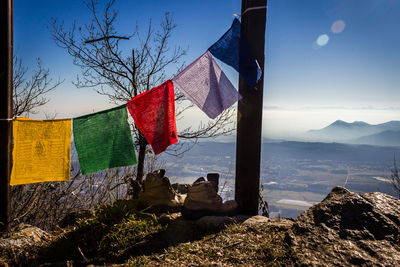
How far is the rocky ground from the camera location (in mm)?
2590

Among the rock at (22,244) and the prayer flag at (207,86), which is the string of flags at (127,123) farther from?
the rock at (22,244)

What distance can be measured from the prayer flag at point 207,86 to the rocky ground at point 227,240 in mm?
1611

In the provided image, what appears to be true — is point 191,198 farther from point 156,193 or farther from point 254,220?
point 254,220

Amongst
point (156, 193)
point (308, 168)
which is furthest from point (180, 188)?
point (308, 168)

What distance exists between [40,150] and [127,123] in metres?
1.17

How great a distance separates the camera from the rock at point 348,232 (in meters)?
2.43

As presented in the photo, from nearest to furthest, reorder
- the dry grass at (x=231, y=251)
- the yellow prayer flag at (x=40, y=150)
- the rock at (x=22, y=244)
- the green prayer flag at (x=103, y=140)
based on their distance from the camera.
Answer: the dry grass at (x=231, y=251)
the rock at (x=22, y=244)
the yellow prayer flag at (x=40, y=150)
the green prayer flag at (x=103, y=140)

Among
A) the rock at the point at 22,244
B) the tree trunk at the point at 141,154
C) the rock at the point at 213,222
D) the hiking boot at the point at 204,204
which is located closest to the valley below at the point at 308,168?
the tree trunk at the point at 141,154

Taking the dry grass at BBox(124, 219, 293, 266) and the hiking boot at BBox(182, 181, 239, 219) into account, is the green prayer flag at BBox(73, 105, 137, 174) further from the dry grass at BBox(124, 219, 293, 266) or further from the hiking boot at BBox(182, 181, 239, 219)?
the dry grass at BBox(124, 219, 293, 266)

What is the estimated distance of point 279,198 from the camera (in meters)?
130

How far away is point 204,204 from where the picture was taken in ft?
12.6

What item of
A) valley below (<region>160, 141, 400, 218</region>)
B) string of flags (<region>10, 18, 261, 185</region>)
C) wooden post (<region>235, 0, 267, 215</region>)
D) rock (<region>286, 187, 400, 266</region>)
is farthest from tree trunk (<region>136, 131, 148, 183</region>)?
valley below (<region>160, 141, 400, 218</region>)

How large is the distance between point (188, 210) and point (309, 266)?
73.4 inches

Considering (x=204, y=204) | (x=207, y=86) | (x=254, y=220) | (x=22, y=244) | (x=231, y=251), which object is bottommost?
(x=22, y=244)
